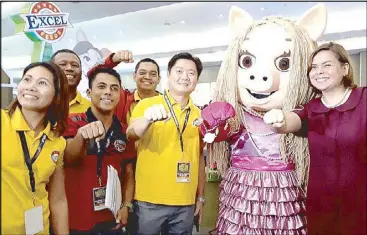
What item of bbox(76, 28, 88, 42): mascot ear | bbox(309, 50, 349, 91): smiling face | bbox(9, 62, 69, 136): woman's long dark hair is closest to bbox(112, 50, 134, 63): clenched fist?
bbox(76, 28, 88, 42): mascot ear

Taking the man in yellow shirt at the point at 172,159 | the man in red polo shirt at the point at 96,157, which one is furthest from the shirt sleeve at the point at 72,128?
the man in yellow shirt at the point at 172,159

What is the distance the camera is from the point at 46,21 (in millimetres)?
1597

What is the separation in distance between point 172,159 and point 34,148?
532 millimetres

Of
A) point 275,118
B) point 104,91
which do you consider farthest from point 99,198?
point 275,118

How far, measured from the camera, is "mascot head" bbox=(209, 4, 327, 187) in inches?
60.0

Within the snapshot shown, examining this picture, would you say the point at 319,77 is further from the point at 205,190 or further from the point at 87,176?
the point at 87,176

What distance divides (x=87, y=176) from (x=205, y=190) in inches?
22.0

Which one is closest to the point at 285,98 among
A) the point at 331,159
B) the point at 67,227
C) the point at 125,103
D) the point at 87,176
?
the point at 331,159

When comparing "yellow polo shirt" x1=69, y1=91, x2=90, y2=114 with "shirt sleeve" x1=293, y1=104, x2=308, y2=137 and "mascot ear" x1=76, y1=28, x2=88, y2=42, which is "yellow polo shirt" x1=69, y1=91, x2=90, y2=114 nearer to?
"mascot ear" x1=76, y1=28, x2=88, y2=42

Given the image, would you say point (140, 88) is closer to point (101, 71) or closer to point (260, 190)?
point (101, 71)

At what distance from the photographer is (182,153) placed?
5.24 feet

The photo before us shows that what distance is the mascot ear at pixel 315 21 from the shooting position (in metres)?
1.56

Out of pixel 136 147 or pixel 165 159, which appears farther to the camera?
pixel 136 147

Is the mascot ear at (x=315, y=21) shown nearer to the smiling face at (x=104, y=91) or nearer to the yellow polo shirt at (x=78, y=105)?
the smiling face at (x=104, y=91)
